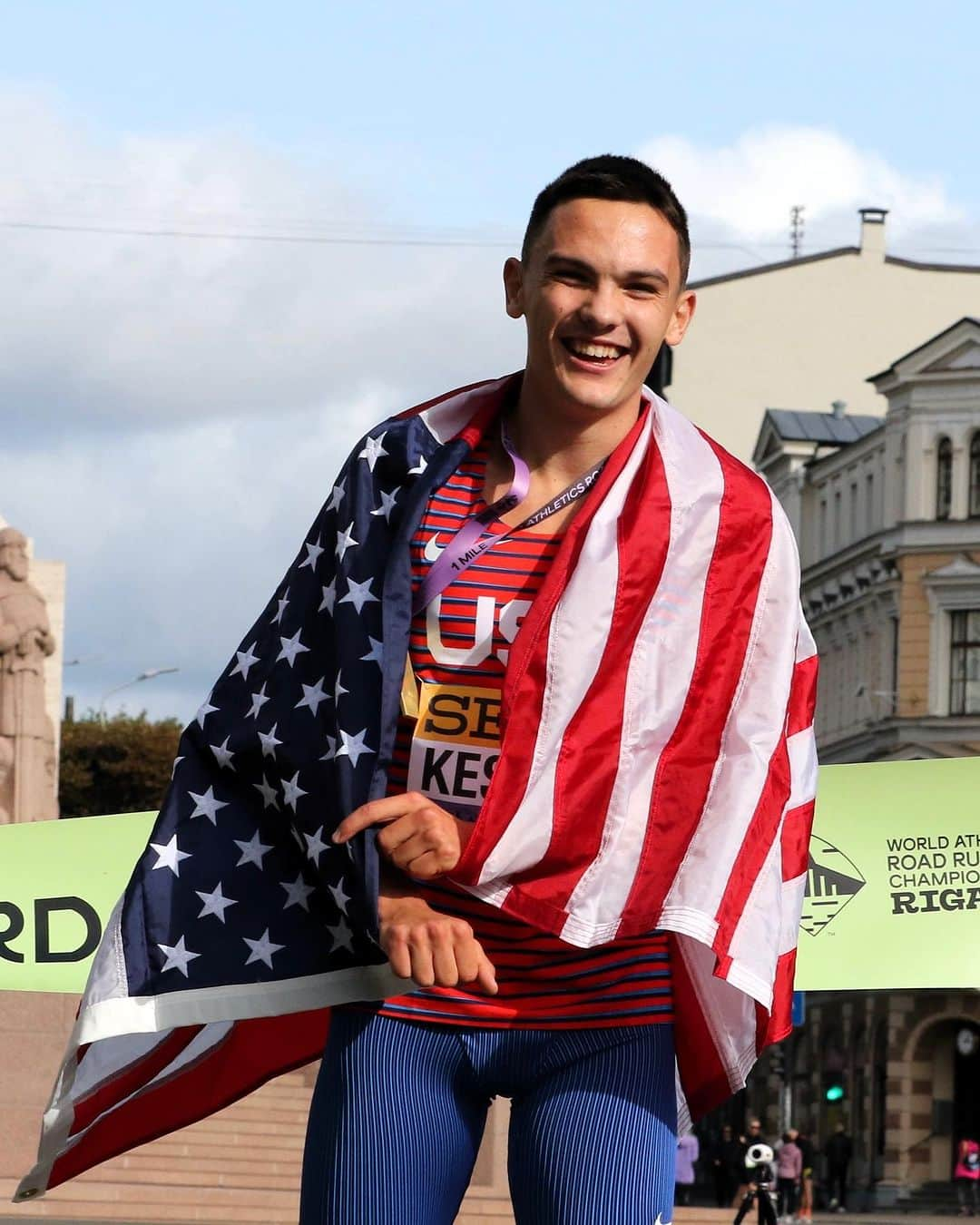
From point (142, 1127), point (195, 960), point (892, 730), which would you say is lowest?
point (142, 1127)

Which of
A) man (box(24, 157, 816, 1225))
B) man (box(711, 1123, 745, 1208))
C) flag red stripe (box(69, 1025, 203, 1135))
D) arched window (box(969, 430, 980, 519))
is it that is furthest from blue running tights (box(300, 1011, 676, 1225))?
arched window (box(969, 430, 980, 519))

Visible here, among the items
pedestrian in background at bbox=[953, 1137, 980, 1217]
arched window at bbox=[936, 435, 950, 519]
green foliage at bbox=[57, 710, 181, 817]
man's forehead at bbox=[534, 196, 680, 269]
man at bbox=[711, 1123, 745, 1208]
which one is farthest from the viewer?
green foliage at bbox=[57, 710, 181, 817]

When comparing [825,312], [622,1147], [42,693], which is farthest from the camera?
[825,312]

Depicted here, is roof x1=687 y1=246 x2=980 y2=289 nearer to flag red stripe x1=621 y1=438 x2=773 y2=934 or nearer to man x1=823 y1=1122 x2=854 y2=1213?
man x1=823 y1=1122 x2=854 y2=1213

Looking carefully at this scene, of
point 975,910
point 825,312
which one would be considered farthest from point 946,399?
point 975,910

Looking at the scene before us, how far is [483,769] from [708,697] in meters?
0.29

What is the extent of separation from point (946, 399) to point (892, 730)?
22.7 ft

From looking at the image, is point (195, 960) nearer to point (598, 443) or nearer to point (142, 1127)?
point (142, 1127)

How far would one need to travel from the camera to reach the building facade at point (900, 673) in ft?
172

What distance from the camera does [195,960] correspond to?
3506mm

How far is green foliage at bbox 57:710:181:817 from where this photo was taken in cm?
7162

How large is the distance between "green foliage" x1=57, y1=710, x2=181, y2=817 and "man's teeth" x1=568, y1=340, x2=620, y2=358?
68058mm

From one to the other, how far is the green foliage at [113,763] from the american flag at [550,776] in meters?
68.0

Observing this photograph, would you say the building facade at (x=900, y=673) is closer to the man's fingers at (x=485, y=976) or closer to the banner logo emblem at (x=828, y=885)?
the banner logo emblem at (x=828, y=885)
